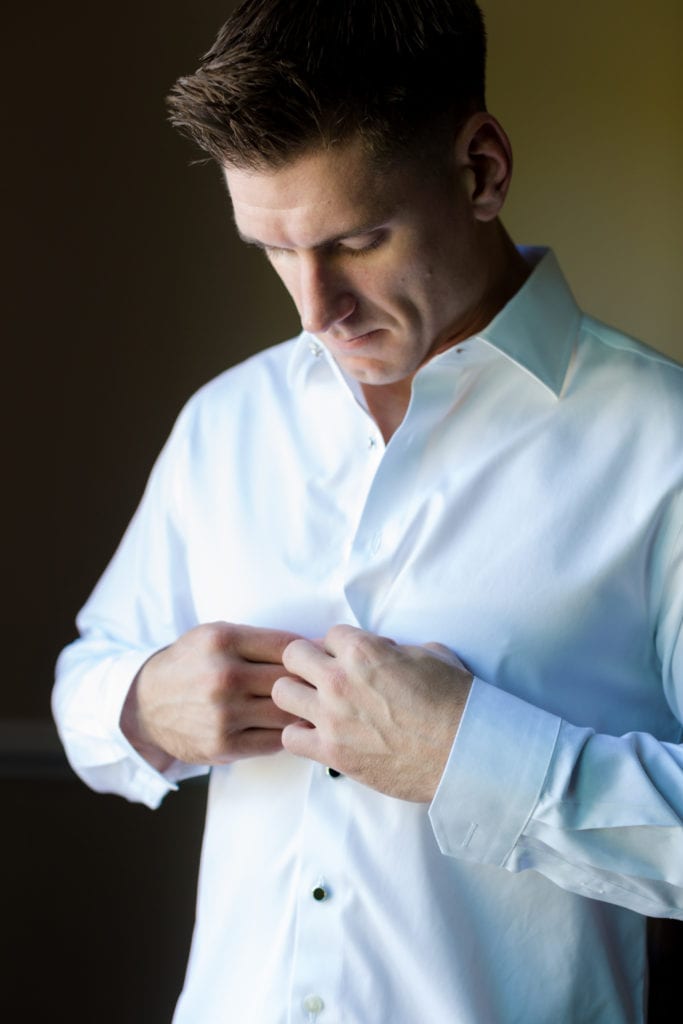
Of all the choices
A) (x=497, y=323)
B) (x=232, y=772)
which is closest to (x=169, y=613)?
(x=232, y=772)

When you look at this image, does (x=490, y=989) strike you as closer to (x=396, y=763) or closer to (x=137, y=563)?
(x=396, y=763)

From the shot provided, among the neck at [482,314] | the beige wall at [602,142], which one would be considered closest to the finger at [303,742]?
the neck at [482,314]

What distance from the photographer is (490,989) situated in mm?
1218

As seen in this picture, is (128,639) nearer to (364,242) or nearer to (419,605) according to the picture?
(419,605)

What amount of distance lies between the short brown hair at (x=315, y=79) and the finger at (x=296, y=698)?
503mm

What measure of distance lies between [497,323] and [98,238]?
1.33 metres

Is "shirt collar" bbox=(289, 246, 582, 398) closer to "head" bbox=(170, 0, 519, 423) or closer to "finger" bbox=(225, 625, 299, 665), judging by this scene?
"head" bbox=(170, 0, 519, 423)

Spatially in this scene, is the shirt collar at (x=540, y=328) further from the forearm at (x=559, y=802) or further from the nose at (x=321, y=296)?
the forearm at (x=559, y=802)

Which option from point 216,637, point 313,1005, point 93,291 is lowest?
point 313,1005

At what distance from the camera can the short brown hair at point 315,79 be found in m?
1.10

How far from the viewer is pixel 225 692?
1.26 metres

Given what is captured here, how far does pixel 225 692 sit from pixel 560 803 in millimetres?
370

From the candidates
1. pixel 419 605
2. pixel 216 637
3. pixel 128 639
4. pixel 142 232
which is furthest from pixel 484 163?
pixel 142 232

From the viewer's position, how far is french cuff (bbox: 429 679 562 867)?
110cm
